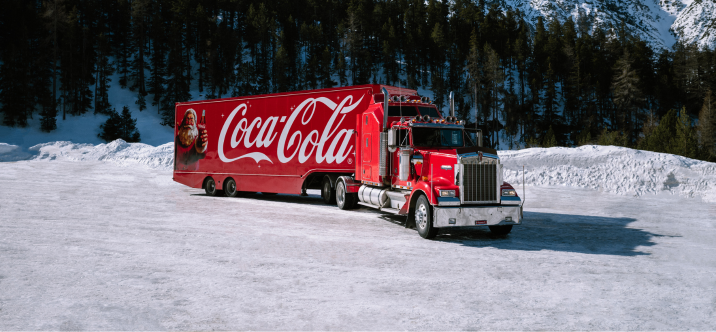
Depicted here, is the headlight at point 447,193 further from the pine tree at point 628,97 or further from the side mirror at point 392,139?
the pine tree at point 628,97

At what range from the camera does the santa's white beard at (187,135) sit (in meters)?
19.8

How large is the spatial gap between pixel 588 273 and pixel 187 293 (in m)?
6.01

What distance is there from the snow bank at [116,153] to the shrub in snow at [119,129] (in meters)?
15.8

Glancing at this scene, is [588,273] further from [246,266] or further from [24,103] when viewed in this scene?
[24,103]

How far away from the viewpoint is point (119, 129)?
5569 cm

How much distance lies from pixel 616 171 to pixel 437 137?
531 inches

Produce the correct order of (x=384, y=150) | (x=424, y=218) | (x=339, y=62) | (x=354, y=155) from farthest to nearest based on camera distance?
(x=339, y=62) → (x=354, y=155) → (x=384, y=150) → (x=424, y=218)

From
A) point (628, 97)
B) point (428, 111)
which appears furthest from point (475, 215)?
point (628, 97)

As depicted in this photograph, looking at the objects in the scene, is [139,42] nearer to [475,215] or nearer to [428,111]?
[428,111]

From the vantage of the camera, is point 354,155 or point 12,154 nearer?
point 354,155

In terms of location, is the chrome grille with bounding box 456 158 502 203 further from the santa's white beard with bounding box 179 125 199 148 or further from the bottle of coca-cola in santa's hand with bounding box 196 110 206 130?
the santa's white beard with bounding box 179 125 199 148

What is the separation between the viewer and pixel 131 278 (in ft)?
22.1

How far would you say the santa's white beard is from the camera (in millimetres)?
19844

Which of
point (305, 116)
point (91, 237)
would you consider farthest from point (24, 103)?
point (91, 237)
